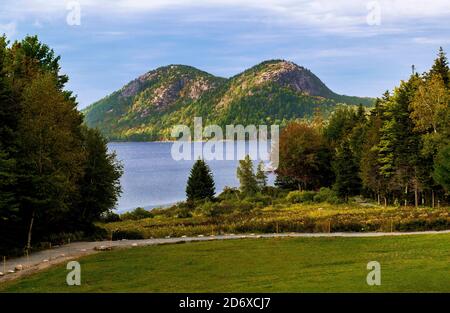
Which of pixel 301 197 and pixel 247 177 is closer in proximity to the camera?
pixel 301 197

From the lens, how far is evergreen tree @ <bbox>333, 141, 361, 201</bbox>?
75875 mm

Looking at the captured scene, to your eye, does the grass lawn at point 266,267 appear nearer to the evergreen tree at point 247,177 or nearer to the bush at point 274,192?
the bush at point 274,192

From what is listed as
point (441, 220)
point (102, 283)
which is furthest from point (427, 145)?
point (102, 283)

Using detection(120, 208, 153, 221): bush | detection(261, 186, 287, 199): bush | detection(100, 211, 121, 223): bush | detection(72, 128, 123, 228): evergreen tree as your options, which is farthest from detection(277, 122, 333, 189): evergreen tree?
detection(72, 128, 123, 228): evergreen tree

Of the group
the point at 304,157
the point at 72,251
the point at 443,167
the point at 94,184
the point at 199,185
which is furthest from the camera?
the point at 304,157

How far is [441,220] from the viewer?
40938mm

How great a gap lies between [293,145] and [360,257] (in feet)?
209

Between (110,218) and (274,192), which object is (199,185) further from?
(110,218)

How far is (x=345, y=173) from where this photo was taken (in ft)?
251

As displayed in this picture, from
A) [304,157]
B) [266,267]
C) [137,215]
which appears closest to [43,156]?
[266,267]

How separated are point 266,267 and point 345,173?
176ft

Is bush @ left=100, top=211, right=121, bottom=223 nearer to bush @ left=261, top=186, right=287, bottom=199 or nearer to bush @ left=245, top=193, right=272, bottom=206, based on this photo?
bush @ left=245, top=193, right=272, bottom=206
